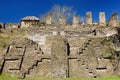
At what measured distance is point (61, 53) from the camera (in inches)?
972

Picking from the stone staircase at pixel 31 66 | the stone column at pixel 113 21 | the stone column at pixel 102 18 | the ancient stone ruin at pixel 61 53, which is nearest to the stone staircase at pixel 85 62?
the ancient stone ruin at pixel 61 53

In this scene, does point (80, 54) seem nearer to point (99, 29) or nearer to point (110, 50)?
point (110, 50)

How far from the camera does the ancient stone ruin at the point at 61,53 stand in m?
23.4

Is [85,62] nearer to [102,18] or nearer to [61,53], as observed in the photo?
[61,53]

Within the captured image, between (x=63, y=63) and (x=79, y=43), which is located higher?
(x=79, y=43)

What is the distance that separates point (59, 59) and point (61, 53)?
2.92ft

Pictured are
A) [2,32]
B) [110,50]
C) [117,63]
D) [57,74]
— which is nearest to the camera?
[57,74]

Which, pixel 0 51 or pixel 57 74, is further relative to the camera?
pixel 0 51

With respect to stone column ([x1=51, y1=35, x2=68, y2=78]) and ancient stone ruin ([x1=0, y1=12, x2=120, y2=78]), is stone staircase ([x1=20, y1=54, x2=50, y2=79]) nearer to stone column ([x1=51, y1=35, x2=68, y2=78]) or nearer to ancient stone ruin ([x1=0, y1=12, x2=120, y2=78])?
ancient stone ruin ([x1=0, y1=12, x2=120, y2=78])

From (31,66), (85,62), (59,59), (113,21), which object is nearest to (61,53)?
(59,59)

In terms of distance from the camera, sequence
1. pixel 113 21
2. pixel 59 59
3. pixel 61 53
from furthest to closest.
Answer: pixel 113 21 < pixel 61 53 < pixel 59 59

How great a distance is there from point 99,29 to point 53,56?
826cm

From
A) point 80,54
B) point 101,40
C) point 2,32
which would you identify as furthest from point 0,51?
point 101,40

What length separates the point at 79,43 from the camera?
28203mm
